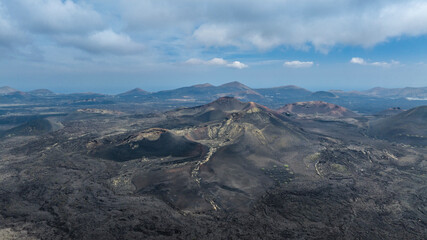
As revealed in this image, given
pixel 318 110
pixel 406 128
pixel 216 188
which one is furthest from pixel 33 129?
pixel 318 110

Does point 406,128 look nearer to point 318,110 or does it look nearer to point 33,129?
point 318,110

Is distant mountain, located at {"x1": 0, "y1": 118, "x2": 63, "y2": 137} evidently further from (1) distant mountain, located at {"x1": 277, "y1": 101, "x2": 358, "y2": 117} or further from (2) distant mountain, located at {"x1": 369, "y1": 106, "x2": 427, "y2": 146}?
(2) distant mountain, located at {"x1": 369, "y1": 106, "x2": 427, "y2": 146}

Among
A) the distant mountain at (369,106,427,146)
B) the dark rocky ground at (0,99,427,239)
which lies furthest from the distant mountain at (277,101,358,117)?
the dark rocky ground at (0,99,427,239)

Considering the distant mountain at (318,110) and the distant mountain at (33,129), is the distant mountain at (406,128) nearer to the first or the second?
the distant mountain at (318,110)

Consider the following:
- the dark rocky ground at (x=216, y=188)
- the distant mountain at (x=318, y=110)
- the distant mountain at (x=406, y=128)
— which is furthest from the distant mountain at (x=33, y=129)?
the distant mountain at (x=406, y=128)

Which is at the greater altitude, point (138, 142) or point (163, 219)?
point (138, 142)

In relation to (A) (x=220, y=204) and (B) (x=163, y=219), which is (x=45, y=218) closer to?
(B) (x=163, y=219)

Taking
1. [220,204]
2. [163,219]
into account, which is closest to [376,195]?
[220,204]
